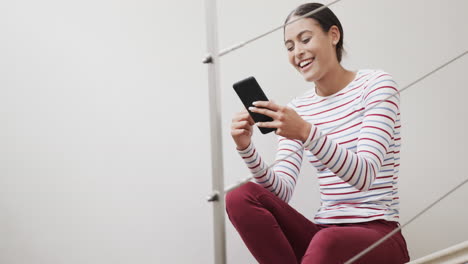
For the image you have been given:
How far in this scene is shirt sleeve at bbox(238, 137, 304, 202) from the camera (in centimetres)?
114

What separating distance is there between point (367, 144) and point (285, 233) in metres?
0.25

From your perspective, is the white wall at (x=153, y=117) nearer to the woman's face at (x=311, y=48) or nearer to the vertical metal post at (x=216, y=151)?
the woman's face at (x=311, y=48)

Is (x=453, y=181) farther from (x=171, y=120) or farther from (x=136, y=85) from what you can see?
(x=136, y=85)

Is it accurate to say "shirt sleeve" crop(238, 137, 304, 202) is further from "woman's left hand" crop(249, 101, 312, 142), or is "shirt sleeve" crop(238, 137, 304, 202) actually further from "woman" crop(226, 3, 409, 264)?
"woman's left hand" crop(249, 101, 312, 142)

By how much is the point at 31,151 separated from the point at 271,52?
33.2 inches

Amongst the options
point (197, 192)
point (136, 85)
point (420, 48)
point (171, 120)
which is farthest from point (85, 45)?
point (420, 48)

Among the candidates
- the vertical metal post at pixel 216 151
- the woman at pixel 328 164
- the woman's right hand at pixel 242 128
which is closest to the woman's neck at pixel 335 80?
the woman at pixel 328 164

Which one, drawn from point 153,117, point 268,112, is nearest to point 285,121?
point 268,112

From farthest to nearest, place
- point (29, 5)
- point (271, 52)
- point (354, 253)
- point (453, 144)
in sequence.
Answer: point (29, 5) < point (271, 52) < point (453, 144) < point (354, 253)

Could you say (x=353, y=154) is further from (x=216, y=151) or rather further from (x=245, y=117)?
(x=216, y=151)

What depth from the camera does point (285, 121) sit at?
0.92 meters

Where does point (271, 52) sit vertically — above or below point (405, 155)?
above

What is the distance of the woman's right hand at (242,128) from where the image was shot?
42.2 inches

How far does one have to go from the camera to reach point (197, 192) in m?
1.70
